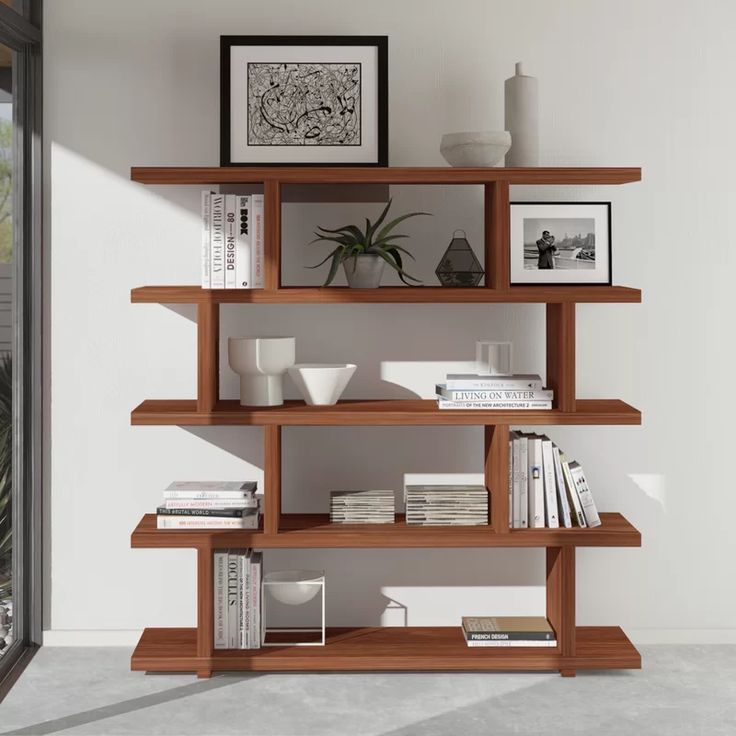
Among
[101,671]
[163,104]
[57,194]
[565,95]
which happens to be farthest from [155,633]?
[565,95]

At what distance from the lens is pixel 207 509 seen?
3104 millimetres

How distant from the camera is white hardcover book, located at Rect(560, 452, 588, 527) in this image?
3.13 m

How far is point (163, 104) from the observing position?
3.34 metres

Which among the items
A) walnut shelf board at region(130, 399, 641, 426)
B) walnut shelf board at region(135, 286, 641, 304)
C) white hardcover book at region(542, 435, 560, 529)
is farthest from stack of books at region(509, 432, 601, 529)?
walnut shelf board at region(135, 286, 641, 304)

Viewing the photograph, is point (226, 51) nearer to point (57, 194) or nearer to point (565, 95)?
point (57, 194)

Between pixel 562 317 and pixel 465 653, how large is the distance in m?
1.07

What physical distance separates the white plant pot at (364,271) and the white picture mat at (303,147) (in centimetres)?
32

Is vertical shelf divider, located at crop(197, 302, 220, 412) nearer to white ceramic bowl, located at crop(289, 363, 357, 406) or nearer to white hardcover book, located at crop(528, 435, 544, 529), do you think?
white ceramic bowl, located at crop(289, 363, 357, 406)

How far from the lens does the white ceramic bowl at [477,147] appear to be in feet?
9.94

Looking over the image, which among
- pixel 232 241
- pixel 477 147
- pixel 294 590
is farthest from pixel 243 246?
pixel 294 590

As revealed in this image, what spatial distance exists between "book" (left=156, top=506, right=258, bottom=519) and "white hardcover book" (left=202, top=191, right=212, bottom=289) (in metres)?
0.68

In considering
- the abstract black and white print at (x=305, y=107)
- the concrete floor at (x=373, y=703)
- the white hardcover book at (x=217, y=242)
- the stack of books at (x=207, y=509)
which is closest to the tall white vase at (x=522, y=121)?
the abstract black and white print at (x=305, y=107)

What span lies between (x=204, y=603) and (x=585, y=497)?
1.21m

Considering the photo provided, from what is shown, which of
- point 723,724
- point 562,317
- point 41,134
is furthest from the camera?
point 41,134
